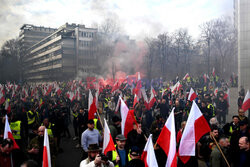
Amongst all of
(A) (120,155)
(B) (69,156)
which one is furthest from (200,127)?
(B) (69,156)

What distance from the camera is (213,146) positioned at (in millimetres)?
4781

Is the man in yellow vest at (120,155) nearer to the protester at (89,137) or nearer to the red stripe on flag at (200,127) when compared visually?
the protester at (89,137)

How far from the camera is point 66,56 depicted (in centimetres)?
6391

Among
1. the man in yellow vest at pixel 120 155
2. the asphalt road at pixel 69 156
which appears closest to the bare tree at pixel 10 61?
the asphalt road at pixel 69 156

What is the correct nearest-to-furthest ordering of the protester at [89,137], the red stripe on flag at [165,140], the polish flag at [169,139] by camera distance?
1. the polish flag at [169,139]
2. the red stripe on flag at [165,140]
3. the protester at [89,137]

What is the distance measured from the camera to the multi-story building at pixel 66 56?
55.3 m

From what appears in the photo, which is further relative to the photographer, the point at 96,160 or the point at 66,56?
the point at 66,56

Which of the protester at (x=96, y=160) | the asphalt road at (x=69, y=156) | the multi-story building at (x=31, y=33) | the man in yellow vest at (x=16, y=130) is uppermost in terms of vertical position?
the multi-story building at (x=31, y=33)

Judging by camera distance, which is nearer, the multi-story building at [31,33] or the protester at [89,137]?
the protester at [89,137]

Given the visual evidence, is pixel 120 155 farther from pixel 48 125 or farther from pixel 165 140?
pixel 48 125

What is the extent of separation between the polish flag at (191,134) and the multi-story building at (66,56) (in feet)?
144

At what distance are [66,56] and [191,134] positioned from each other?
62.2 metres

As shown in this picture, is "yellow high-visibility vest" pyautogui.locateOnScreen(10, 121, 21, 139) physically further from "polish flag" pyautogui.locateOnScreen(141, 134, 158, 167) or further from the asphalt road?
"polish flag" pyautogui.locateOnScreen(141, 134, 158, 167)

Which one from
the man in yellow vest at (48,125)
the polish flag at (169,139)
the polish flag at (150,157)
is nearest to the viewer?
the polish flag at (150,157)
